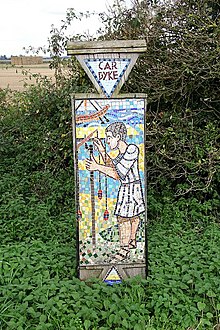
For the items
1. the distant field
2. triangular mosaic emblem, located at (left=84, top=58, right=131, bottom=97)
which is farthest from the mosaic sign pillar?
the distant field

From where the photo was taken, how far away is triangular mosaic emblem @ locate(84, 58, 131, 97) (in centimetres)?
386

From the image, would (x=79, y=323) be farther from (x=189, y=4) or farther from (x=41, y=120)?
(x=41, y=120)

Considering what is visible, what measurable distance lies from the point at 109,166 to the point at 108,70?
0.74 m

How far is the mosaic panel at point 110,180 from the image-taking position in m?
3.95

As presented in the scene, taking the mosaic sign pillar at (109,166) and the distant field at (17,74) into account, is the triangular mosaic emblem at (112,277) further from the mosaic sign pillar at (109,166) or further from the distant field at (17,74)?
the distant field at (17,74)

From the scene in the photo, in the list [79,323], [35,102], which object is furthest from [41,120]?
[79,323]

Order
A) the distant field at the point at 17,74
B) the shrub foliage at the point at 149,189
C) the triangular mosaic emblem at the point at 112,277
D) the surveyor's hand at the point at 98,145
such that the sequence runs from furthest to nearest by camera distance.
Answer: the distant field at the point at 17,74, the triangular mosaic emblem at the point at 112,277, the surveyor's hand at the point at 98,145, the shrub foliage at the point at 149,189

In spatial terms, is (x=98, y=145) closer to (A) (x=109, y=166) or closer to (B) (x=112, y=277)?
(A) (x=109, y=166)

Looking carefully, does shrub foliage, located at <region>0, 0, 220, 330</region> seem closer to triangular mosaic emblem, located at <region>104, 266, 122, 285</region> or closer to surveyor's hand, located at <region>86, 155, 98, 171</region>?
triangular mosaic emblem, located at <region>104, 266, 122, 285</region>

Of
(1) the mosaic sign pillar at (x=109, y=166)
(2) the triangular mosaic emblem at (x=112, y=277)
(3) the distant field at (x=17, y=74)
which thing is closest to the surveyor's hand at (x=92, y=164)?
(1) the mosaic sign pillar at (x=109, y=166)

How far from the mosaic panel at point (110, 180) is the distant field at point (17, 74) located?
4.45 metres

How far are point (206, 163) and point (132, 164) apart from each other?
2005 millimetres

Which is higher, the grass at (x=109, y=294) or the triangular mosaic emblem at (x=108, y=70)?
the triangular mosaic emblem at (x=108, y=70)

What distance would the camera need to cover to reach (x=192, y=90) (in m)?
6.11
